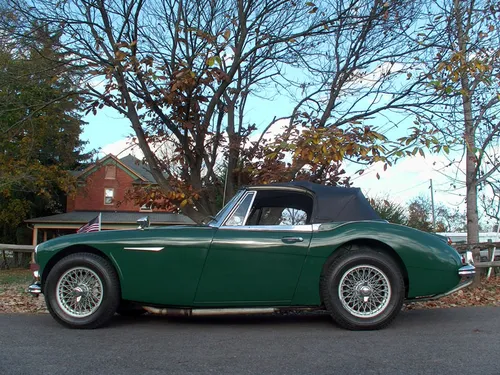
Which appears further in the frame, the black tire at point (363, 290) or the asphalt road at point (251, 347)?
the black tire at point (363, 290)

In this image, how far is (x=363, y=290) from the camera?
501 centimetres

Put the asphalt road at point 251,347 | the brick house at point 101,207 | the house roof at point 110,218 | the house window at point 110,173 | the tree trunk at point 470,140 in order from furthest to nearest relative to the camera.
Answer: the house window at point 110,173 < the brick house at point 101,207 < the house roof at point 110,218 < the tree trunk at point 470,140 < the asphalt road at point 251,347

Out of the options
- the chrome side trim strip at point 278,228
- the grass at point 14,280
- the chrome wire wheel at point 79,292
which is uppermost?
the chrome side trim strip at point 278,228

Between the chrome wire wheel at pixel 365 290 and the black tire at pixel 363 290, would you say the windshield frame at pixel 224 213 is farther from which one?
the chrome wire wheel at pixel 365 290

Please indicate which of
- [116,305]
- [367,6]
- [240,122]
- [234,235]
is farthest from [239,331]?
[367,6]

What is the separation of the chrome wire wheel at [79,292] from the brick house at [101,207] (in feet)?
77.3

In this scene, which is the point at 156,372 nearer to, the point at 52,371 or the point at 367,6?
the point at 52,371

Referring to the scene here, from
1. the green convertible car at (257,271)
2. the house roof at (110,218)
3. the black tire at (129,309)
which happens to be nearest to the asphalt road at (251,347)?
the black tire at (129,309)

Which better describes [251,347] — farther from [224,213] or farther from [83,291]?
[83,291]

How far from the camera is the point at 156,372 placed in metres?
3.53

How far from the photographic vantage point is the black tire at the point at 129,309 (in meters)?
5.28

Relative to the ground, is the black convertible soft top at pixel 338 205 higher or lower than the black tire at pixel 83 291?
higher

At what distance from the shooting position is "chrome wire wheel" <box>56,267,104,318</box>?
5.15m

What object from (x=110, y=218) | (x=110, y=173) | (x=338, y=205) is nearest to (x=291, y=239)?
(x=338, y=205)
